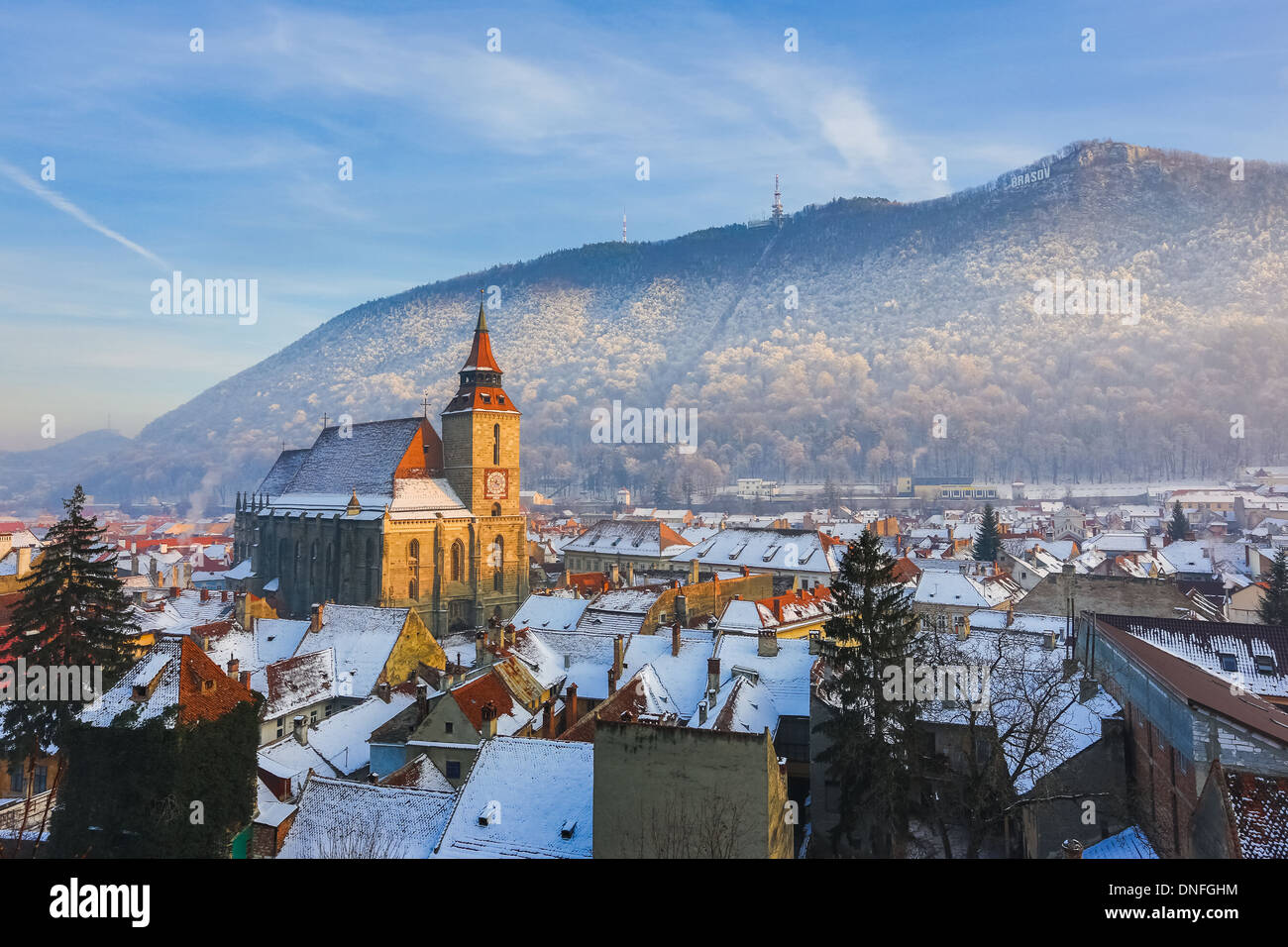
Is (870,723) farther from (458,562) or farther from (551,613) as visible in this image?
(458,562)

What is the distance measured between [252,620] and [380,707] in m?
18.3

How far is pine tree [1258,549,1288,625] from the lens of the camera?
50.1 metres

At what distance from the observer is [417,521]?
72.7m

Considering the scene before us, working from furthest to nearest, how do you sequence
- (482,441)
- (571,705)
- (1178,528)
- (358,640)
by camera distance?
(1178,528) → (482,441) → (358,640) → (571,705)

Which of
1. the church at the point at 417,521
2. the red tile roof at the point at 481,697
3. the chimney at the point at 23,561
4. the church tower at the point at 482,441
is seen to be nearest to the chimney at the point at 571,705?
the red tile roof at the point at 481,697

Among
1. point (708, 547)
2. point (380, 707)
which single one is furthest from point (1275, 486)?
point (380, 707)

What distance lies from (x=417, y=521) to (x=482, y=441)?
10448mm

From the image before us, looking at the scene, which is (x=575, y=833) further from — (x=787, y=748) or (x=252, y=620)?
(x=252, y=620)

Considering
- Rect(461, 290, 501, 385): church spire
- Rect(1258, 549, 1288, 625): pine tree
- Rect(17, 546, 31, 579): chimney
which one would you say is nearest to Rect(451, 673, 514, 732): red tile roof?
Rect(1258, 549, 1288, 625): pine tree

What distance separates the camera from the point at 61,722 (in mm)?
27375

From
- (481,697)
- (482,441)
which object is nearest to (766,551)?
(482,441)

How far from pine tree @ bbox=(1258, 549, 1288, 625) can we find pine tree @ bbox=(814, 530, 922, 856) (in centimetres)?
3608

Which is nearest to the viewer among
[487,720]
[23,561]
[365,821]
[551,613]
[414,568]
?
[365,821]

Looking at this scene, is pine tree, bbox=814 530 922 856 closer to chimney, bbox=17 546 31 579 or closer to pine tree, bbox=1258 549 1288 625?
pine tree, bbox=1258 549 1288 625
